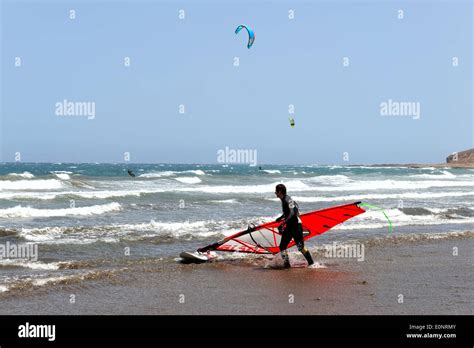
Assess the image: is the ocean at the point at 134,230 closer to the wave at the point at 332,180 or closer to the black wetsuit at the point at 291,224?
the black wetsuit at the point at 291,224

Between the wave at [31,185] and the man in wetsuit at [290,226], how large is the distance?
18.9 metres

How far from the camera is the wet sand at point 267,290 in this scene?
527 cm

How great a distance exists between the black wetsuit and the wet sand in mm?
406

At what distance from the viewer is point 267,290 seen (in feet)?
20.1

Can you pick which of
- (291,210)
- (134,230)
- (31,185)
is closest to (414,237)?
(291,210)

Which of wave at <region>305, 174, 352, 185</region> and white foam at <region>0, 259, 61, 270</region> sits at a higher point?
white foam at <region>0, 259, 61, 270</region>

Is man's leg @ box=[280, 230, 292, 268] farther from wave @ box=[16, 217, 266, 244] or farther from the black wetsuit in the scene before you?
wave @ box=[16, 217, 266, 244]

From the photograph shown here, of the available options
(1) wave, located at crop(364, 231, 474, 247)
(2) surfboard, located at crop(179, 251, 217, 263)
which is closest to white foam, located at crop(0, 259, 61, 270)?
(2) surfboard, located at crop(179, 251, 217, 263)

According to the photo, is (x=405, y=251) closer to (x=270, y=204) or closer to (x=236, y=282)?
(x=236, y=282)

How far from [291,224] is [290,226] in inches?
1.2

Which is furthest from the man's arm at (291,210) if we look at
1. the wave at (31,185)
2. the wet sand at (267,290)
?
the wave at (31,185)

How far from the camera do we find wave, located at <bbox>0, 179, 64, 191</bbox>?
80.0ft

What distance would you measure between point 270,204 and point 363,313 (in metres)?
12.9
